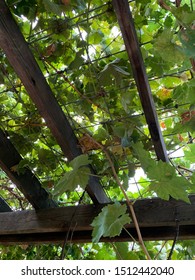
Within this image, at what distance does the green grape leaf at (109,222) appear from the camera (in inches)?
33.3

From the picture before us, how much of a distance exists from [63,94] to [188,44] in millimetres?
659

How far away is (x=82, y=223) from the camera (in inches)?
53.9

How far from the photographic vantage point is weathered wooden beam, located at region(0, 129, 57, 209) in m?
1.34

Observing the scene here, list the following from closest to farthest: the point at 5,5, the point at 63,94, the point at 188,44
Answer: the point at 188,44
the point at 5,5
the point at 63,94

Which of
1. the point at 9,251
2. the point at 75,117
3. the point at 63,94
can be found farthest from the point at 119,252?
the point at 9,251

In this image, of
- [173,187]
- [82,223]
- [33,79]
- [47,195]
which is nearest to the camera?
[173,187]

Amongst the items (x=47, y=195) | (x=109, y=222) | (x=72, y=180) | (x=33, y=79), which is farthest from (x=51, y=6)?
(x=47, y=195)

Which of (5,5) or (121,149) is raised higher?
(5,5)

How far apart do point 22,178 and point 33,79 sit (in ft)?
1.94

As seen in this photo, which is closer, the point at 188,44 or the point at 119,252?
the point at 188,44

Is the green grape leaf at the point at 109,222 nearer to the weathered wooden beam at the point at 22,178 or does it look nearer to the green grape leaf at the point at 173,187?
the green grape leaf at the point at 173,187

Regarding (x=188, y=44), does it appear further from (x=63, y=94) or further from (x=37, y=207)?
(x=37, y=207)

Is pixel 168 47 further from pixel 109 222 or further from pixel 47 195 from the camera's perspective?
pixel 47 195

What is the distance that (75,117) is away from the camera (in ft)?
4.63
